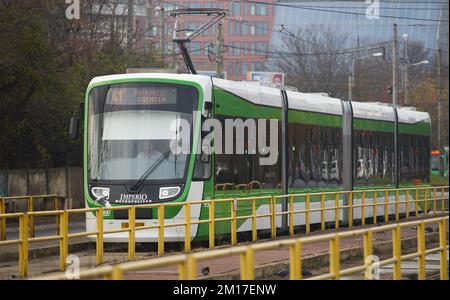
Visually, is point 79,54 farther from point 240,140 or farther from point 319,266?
point 319,266

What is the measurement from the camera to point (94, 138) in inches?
817

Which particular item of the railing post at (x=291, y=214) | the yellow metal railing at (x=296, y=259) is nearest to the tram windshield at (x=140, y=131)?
the railing post at (x=291, y=214)

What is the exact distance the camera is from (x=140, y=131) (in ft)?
66.7

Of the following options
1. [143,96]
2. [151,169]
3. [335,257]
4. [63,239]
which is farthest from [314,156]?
[335,257]

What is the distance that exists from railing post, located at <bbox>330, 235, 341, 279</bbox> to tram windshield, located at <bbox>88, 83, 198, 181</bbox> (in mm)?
9661

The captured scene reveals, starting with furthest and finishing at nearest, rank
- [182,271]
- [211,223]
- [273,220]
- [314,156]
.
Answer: [314,156], [273,220], [211,223], [182,271]

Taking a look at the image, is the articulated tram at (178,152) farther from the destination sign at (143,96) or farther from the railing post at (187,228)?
the railing post at (187,228)

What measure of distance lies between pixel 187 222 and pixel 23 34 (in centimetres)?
1238

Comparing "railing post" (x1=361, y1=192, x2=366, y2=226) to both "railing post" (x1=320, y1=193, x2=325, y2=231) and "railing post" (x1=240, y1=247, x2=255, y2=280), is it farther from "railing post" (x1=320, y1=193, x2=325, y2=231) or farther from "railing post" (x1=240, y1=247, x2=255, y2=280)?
"railing post" (x1=240, y1=247, x2=255, y2=280)

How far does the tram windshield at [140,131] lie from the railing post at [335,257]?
9661 mm

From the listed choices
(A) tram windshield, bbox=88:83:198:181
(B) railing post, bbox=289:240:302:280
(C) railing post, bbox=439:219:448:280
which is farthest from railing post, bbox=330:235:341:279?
(A) tram windshield, bbox=88:83:198:181

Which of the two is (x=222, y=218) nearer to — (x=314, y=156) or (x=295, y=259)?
(x=314, y=156)

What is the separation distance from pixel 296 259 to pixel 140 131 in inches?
426

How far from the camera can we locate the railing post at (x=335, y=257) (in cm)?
1047
